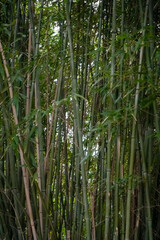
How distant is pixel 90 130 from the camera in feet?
7.06

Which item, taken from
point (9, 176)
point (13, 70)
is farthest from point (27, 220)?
point (13, 70)

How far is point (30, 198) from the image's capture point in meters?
2.35

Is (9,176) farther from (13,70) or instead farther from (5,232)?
(13,70)

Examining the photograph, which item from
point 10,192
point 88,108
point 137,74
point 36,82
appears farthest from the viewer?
point 88,108

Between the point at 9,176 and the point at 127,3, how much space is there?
4.65 feet

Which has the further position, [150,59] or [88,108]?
[88,108]

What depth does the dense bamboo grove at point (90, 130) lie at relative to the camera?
78.8 inches

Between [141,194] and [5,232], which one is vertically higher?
[141,194]

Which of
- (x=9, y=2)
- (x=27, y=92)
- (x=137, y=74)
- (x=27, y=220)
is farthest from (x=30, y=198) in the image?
(x=9, y=2)

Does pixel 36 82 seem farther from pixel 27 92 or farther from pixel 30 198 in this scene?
pixel 30 198

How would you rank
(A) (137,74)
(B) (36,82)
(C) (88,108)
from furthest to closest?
(C) (88,108) → (B) (36,82) → (A) (137,74)

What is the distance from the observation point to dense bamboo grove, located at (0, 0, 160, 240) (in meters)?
2.00

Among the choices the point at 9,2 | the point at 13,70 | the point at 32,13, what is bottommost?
the point at 13,70

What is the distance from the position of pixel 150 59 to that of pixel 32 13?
2.73ft
